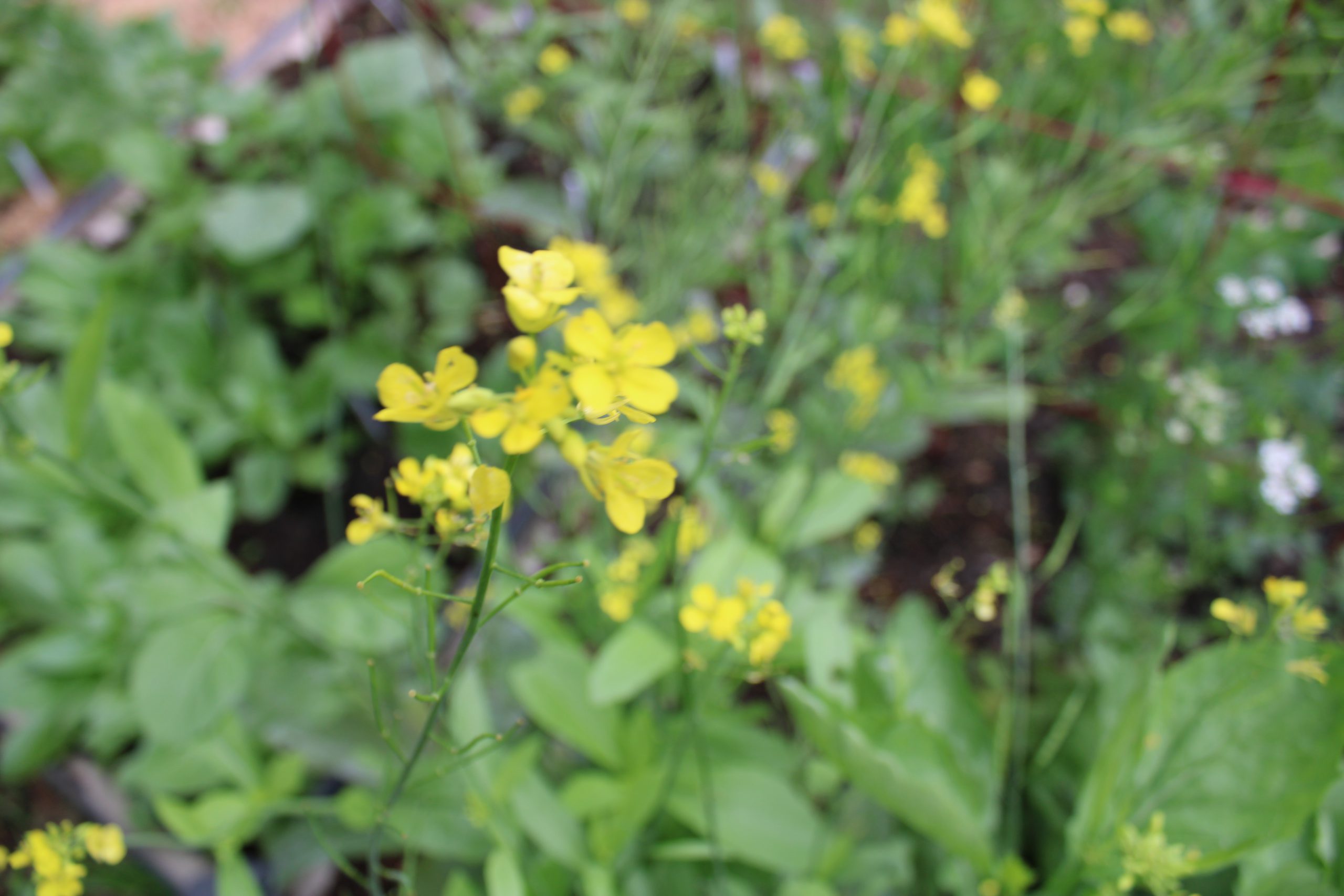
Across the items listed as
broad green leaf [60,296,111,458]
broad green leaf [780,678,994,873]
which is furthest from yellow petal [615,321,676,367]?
broad green leaf [60,296,111,458]

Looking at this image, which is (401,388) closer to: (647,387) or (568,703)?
(647,387)

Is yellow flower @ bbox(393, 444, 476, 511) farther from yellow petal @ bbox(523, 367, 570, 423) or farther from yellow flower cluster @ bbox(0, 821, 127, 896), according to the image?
yellow flower cluster @ bbox(0, 821, 127, 896)

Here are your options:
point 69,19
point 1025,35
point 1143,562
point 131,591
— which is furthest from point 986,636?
point 69,19

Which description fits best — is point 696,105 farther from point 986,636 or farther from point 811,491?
point 986,636

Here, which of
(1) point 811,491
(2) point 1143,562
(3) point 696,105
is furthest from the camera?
(3) point 696,105

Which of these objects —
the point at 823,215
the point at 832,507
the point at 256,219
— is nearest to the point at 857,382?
the point at 832,507

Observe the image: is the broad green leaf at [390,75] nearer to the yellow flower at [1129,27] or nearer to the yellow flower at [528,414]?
the yellow flower at [1129,27]
